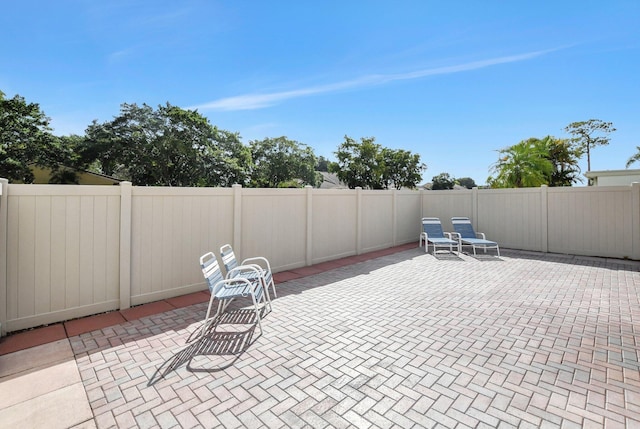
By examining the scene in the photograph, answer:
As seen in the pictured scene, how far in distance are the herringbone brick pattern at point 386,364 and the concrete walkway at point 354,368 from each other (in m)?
0.01

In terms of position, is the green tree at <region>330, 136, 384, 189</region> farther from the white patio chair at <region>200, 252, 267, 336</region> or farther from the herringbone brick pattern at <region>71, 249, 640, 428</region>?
the white patio chair at <region>200, 252, 267, 336</region>

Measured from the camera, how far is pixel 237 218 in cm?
534

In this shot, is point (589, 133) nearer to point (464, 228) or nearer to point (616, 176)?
point (616, 176)

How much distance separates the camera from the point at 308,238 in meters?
6.83

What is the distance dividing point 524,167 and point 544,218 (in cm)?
851

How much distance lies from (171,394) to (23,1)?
9.78 meters

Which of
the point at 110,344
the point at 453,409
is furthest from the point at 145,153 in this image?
the point at 453,409

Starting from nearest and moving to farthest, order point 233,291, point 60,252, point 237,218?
1. point 233,291
2. point 60,252
3. point 237,218

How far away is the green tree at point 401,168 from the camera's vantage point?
923 inches

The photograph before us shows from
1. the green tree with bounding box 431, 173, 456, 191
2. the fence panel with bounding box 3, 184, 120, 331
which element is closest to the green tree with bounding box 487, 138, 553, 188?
the green tree with bounding box 431, 173, 456, 191

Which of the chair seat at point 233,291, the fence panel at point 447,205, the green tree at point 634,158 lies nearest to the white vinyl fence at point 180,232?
the fence panel at point 447,205

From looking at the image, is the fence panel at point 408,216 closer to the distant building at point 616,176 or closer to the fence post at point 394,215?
the fence post at point 394,215

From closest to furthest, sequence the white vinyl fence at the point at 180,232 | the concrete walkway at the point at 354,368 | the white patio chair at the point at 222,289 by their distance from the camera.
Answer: the concrete walkway at the point at 354,368
the white patio chair at the point at 222,289
the white vinyl fence at the point at 180,232

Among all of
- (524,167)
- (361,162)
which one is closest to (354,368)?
(524,167)
